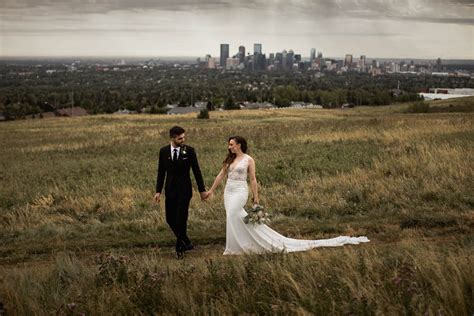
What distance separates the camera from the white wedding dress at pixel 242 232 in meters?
8.98

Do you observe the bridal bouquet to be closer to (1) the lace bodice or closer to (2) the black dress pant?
(1) the lace bodice

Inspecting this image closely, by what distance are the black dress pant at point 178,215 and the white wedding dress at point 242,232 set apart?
0.78 m

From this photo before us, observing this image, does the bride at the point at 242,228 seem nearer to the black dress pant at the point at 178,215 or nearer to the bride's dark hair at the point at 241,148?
the bride's dark hair at the point at 241,148

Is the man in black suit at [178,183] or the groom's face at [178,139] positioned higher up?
the groom's face at [178,139]

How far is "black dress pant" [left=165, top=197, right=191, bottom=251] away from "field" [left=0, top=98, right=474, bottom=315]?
0.98ft

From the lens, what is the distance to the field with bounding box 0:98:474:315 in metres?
5.67

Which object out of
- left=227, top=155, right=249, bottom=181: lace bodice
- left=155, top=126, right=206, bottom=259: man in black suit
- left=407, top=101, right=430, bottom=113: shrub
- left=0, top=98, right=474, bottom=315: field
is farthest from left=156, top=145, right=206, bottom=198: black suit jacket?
left=407, top=101, right=430, bottom=113: shrub

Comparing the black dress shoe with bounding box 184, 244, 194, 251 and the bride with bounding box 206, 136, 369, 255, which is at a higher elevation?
the bride with bounding box 206, 136, 369, 255

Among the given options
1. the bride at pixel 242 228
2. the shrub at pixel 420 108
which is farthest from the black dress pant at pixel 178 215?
the shrub at pixel 420 108

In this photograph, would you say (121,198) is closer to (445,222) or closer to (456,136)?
(445,222)

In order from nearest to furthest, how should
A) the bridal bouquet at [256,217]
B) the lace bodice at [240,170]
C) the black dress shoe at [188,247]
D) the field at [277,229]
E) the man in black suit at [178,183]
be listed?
the field at [277,229]
the bridal bouquet at [256,217]
the lace bodice at [240,170]
the man in black suit at [178,183]
the black dress shoe at [188,247]

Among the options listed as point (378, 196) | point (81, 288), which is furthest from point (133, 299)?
point (378, 196)

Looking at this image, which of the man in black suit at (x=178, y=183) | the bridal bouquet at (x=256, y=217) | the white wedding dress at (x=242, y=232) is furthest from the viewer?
the man in black suit at (x=178, y=183)

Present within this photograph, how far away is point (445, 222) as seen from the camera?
10.5m
